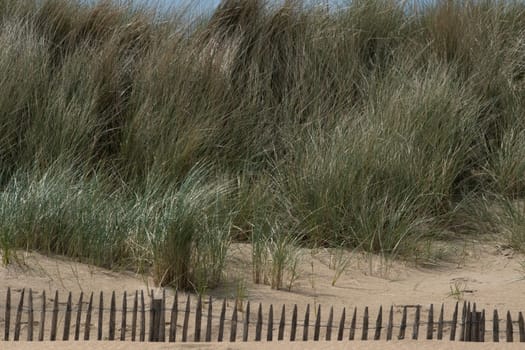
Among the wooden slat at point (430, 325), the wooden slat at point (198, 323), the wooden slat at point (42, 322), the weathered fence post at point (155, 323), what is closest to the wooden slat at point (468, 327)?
the wooden slat at point (430, 325)

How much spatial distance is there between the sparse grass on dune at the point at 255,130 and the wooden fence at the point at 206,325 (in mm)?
593

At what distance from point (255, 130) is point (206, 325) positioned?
11.1ft

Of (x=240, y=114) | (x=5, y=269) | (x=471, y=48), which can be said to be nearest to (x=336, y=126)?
(x=240, y=114)

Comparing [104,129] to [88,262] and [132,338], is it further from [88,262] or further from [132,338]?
[132,338]

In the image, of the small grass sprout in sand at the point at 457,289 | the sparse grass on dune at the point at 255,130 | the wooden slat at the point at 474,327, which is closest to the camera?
the wooden slat at the point at 474,327

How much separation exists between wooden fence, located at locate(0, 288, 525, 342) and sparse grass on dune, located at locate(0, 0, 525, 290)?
59cm

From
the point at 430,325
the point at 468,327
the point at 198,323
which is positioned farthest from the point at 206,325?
the point at 468,327

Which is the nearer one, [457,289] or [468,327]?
[468,327]

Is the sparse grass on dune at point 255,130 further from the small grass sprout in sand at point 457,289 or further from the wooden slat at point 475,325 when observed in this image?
the wooden slat at point 475,325

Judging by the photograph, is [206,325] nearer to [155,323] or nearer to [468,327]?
[155,323]

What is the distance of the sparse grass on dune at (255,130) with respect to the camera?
607 centimetres

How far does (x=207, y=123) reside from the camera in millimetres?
7879

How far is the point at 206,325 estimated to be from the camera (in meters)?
5.01

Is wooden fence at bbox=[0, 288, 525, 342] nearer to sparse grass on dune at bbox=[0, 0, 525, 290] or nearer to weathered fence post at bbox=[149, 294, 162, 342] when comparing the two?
weathered fence post at bbox=[149, 294, 162, 342]
